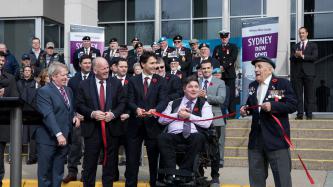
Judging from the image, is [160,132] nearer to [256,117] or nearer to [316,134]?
[256,117]

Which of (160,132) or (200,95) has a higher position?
(200,95)

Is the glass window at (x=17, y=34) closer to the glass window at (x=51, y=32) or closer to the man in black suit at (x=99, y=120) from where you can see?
the glass window at (x=51, y=32)

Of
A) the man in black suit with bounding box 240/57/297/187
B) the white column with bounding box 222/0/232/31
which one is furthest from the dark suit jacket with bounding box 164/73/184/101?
the white column with bounding box 222/0/232/31

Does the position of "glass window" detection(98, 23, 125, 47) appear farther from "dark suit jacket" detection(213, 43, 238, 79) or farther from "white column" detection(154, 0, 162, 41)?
"dark suit jacket" detection(213, 43, 238, 79)

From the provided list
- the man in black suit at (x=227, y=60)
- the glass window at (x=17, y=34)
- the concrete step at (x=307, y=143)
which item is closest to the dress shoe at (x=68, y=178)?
the concrete step at (x=307, y=143)

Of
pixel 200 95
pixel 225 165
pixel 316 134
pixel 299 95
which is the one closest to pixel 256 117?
pixel 200 95

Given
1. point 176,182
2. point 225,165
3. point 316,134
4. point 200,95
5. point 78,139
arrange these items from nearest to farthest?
point 176,182
point 200,95
point 78,139
point 225,165
point 316,134

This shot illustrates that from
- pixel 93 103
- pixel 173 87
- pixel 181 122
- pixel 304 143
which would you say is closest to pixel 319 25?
pixel 304 143

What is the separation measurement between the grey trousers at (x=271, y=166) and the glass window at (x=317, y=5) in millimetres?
11494

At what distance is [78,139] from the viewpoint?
30.0ft

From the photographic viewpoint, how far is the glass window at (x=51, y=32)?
1870cm

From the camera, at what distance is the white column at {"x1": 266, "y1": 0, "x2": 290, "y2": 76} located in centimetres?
1381

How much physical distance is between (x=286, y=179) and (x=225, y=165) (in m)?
4.04

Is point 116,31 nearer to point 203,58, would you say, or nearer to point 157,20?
point 157,20
